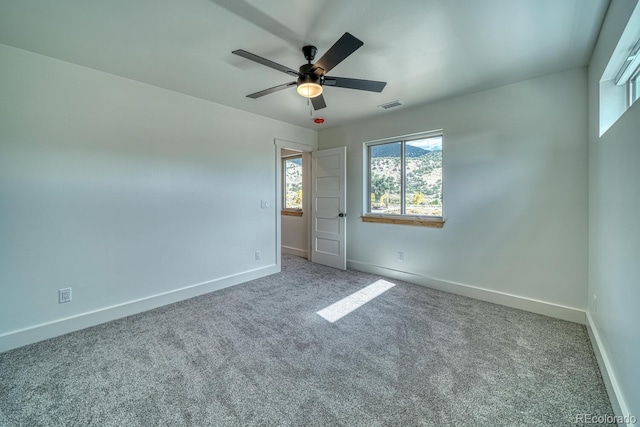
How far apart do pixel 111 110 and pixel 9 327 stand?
2093mm

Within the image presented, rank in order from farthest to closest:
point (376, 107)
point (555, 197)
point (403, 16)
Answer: point (376, 107) < point (555, 197) < point (403, 16)

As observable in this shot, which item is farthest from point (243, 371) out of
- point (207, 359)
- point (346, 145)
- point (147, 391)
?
point (346, 145)

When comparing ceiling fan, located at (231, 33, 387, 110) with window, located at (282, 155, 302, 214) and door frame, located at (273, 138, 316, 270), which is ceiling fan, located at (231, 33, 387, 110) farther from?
window, located at (282, 155, 302, 214)

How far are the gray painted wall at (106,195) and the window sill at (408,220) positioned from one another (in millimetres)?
2009

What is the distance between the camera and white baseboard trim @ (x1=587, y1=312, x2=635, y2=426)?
138cm

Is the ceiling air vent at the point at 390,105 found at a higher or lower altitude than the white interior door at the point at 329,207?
higher

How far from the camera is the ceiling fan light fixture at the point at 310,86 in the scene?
2053 mm

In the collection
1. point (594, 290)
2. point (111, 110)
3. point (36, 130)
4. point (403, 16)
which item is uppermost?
point (403, 16)

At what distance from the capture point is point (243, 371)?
6.02 feet

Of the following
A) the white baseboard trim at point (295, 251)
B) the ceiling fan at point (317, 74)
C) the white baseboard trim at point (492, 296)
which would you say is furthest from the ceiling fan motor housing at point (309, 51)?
the white baseboard trim at point (295, 251)

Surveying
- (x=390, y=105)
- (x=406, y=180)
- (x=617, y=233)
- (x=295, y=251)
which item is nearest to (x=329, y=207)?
(x=406, y=180)

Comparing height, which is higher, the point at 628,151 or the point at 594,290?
the point at 628,151

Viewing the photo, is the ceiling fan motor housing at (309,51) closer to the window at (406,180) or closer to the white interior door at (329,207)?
the window at (406,180)

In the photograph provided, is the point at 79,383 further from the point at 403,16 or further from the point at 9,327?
the point at 403,16
